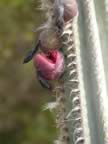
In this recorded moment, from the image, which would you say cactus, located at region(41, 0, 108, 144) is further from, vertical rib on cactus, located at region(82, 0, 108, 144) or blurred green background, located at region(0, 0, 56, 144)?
blurred green background, located at region(0, 0, 56, 144)

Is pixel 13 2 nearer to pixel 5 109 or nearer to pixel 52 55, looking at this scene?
pixel 5 109

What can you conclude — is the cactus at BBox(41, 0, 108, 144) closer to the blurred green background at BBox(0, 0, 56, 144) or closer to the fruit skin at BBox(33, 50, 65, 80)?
the fruit skin at BBox(33, 50, 65, 80)

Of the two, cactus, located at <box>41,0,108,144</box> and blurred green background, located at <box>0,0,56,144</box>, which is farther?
blurred green background, located at <box>0,0,56,144</box>

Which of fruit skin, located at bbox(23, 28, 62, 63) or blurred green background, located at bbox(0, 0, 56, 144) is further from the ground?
blurred green background, located at bbox(0, 0, 56, 144)

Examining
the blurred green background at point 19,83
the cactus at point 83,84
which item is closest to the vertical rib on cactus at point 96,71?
the cactus at point 83,84

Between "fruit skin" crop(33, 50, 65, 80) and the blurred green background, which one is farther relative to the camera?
the blurred green background

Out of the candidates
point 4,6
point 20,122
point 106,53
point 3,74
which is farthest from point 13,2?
point 106,53

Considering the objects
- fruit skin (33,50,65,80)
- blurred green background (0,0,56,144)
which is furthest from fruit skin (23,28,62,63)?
blurred green background (0,0,56,144)
